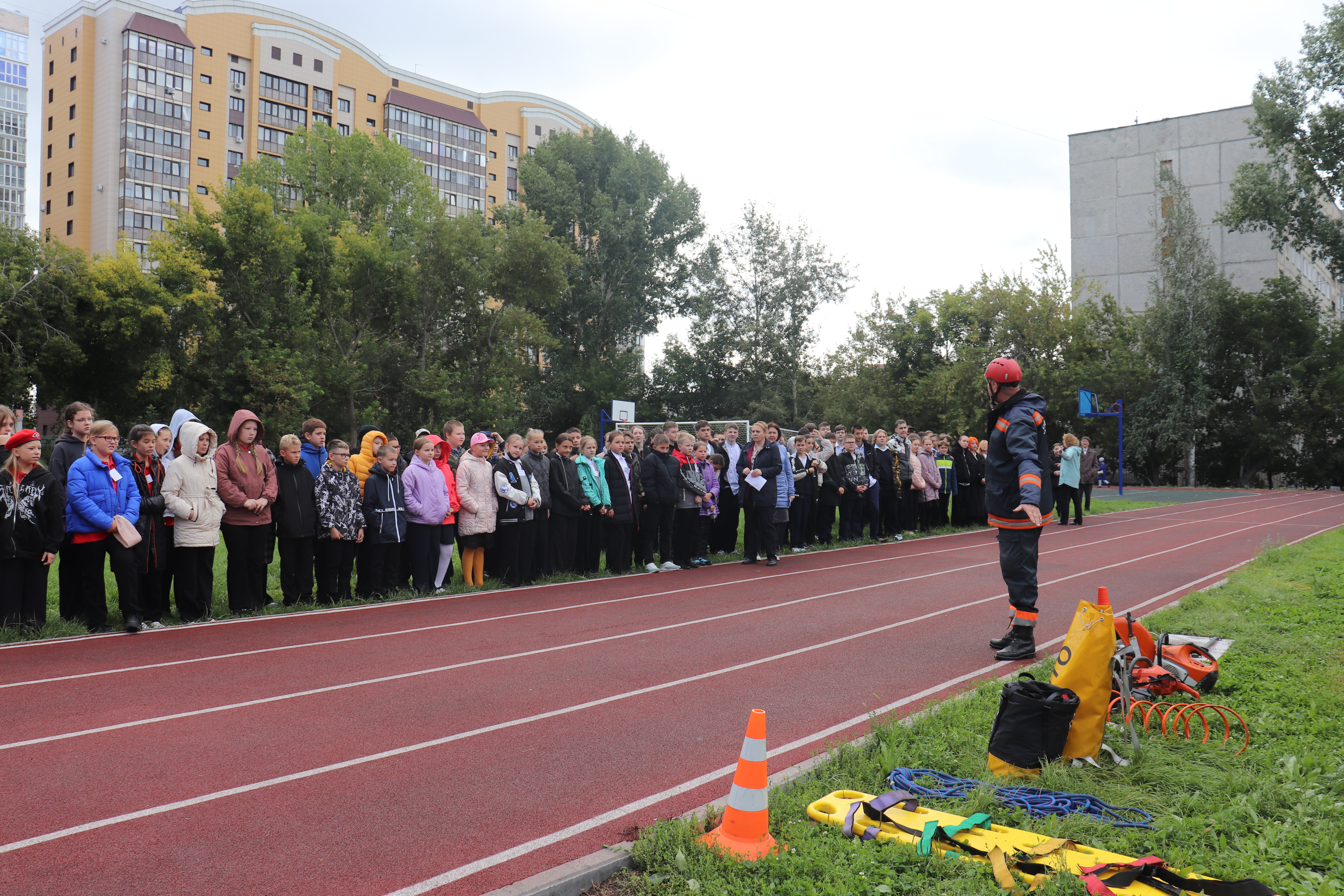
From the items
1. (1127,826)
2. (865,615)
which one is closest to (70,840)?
(1127,826)

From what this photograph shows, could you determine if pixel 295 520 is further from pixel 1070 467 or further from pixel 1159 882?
pixel 1070 467

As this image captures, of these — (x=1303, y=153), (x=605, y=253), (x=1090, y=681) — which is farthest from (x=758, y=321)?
(x=1090, y=681)

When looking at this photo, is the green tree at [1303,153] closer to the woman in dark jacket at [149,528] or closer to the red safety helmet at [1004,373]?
the red safety helmet at [1004,373]

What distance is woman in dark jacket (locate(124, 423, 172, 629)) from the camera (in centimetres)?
862

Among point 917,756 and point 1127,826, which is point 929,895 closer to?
point 1127,826

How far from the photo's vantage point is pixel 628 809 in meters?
4.29

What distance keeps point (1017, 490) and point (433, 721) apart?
4.85m

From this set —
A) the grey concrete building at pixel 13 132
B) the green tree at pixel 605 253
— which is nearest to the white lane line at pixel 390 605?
the green tree at pixel 605 253

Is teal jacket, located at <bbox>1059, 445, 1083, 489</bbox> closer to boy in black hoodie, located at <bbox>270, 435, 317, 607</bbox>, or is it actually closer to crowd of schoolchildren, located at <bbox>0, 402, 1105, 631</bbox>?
crowd of schoolchildren, located at <bbox>0, 402, 1105, 631</bbox>

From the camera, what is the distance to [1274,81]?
37.5m

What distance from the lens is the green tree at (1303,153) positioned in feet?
119

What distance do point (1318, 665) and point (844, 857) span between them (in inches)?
192

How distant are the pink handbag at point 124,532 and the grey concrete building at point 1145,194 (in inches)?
2091

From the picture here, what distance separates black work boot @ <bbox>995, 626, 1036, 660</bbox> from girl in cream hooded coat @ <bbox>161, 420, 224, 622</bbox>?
7244 mm
